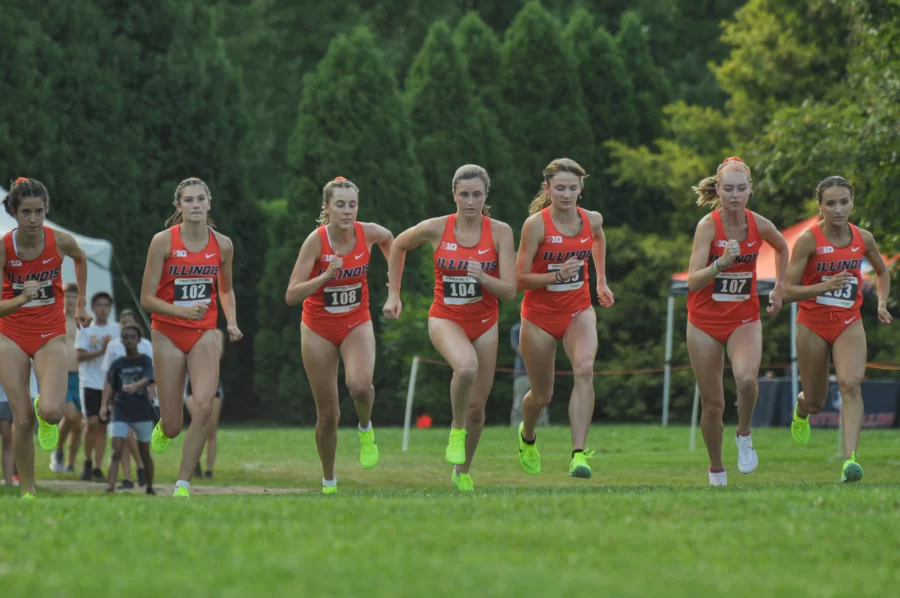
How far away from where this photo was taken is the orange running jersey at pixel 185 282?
37.7ft

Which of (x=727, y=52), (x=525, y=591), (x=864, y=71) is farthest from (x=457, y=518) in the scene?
(x=727, y=52)

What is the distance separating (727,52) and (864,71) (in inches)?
823

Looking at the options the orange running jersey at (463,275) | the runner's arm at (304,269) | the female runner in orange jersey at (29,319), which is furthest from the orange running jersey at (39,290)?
the orange running jersey at (463,275)

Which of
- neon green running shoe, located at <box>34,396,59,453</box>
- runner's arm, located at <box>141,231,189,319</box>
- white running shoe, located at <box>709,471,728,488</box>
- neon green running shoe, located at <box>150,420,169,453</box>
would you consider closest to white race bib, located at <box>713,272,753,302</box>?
white running shoe, located at <box>709,471,728,488</box>

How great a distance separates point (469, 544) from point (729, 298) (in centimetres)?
485

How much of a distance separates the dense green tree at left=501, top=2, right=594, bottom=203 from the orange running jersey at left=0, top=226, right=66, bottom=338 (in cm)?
2548

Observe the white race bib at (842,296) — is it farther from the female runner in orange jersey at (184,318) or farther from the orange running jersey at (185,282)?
the orange running jersey at (185,282)

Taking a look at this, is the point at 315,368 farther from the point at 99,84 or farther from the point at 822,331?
the point at 99,84

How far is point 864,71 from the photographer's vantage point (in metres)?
22.7

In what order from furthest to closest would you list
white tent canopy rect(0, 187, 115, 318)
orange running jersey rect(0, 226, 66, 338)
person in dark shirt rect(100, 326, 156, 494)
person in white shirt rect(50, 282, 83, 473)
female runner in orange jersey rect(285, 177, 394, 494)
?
white tent canopy rect(0, 187, 115, 318) → person in white shirt rect(50, 282, 83, 473) → person in dark shirt rect(100, 326, 156, 494) → female runner in orange jersey rect(285, 177, 394, 494) → orange running jersey rect(0, 226, 66, 338)

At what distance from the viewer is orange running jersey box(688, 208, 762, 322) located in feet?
39.1

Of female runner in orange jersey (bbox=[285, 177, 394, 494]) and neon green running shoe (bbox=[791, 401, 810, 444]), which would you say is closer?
female runner in orange jersey (bbox=[285, 177, 394, 494])

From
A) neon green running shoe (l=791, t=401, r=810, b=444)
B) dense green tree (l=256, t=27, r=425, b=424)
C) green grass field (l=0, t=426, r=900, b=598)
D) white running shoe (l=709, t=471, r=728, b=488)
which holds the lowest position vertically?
green grass field (l=0, t=426, r=900, b=598)

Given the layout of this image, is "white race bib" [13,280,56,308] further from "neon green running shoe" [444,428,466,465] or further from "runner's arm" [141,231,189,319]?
"neon green running shoe" [444,428,466,465]
